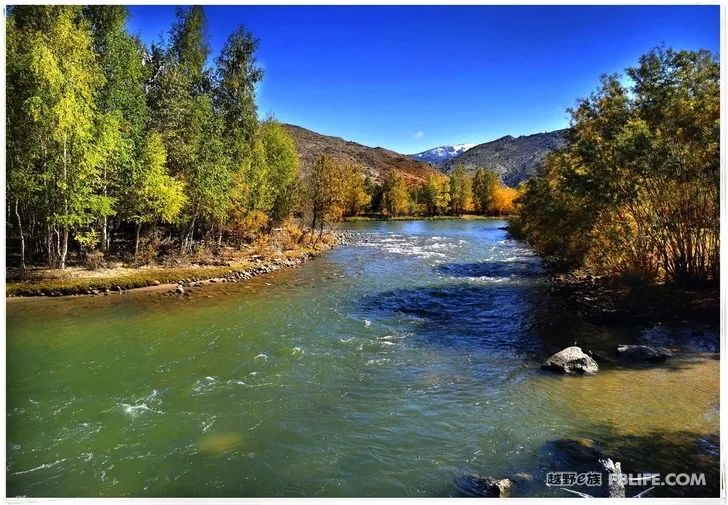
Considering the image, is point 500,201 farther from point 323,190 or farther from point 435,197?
point 323,190

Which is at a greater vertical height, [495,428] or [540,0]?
[540,0]

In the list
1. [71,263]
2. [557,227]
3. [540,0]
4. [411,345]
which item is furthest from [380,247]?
[540,0]

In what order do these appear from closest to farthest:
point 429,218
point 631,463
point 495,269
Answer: point 631,463, point 495,269, point 429,218

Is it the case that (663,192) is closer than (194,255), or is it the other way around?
(663,192)

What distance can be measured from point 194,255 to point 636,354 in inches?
911

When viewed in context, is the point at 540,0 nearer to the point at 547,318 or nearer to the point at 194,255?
the point at 547,318

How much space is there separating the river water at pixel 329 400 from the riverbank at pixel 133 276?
3.33ft

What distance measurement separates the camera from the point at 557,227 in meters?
21.7

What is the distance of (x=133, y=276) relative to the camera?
2234 centimetres

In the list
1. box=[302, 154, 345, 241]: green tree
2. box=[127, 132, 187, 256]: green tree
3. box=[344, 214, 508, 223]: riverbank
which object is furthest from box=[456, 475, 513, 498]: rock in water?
box=[344, 214, 508, 223]: riverbank

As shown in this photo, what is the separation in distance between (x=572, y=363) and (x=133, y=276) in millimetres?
19259

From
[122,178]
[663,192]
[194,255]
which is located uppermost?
[122,178]

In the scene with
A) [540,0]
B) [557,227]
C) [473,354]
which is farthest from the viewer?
[557,227]

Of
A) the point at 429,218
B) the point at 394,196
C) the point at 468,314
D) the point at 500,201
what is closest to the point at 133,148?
the point at 468,314
